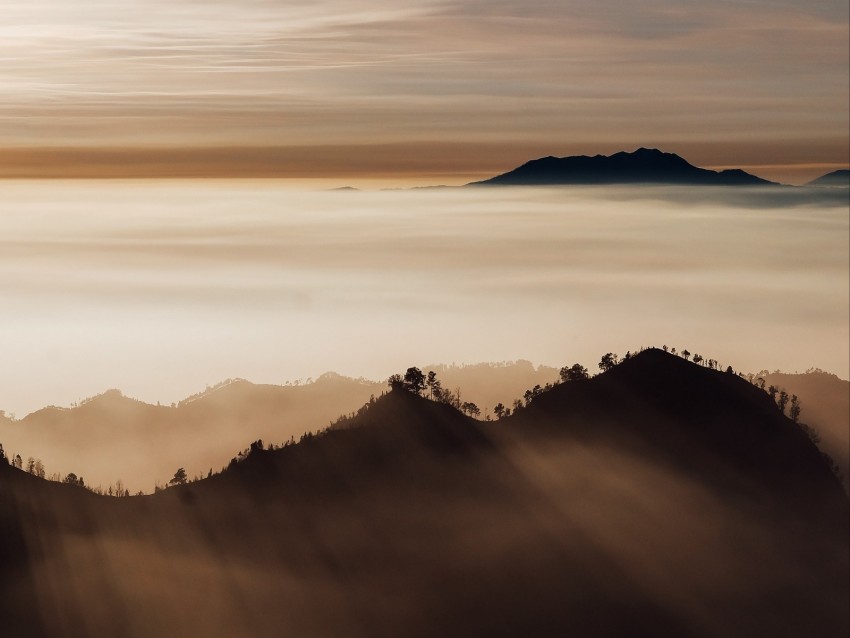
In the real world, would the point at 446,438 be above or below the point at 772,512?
above

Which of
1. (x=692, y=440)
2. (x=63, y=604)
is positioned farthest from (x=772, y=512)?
(x=63, y=604)

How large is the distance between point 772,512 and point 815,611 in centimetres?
2943

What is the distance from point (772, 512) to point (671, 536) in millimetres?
22070

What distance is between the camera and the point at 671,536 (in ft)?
479

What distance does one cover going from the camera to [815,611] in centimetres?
13088

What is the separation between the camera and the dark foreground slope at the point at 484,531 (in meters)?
114

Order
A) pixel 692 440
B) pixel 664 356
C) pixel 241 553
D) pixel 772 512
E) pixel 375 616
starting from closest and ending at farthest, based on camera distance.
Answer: pixel 375 616 < pixel 241 553 < pixel 772 512 < pixel 692 440 < pixel 664 356

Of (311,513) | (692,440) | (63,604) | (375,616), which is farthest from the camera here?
(692,440)

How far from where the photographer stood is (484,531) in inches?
5492

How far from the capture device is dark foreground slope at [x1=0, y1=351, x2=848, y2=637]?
114438 millimetres

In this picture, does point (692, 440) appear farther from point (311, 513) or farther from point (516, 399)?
point (311, 513)

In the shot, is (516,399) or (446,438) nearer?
(446,438)

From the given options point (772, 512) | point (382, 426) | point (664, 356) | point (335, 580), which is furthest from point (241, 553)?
point (664, 356)

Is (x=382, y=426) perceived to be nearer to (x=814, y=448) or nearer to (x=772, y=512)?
(x=772, y=512)
